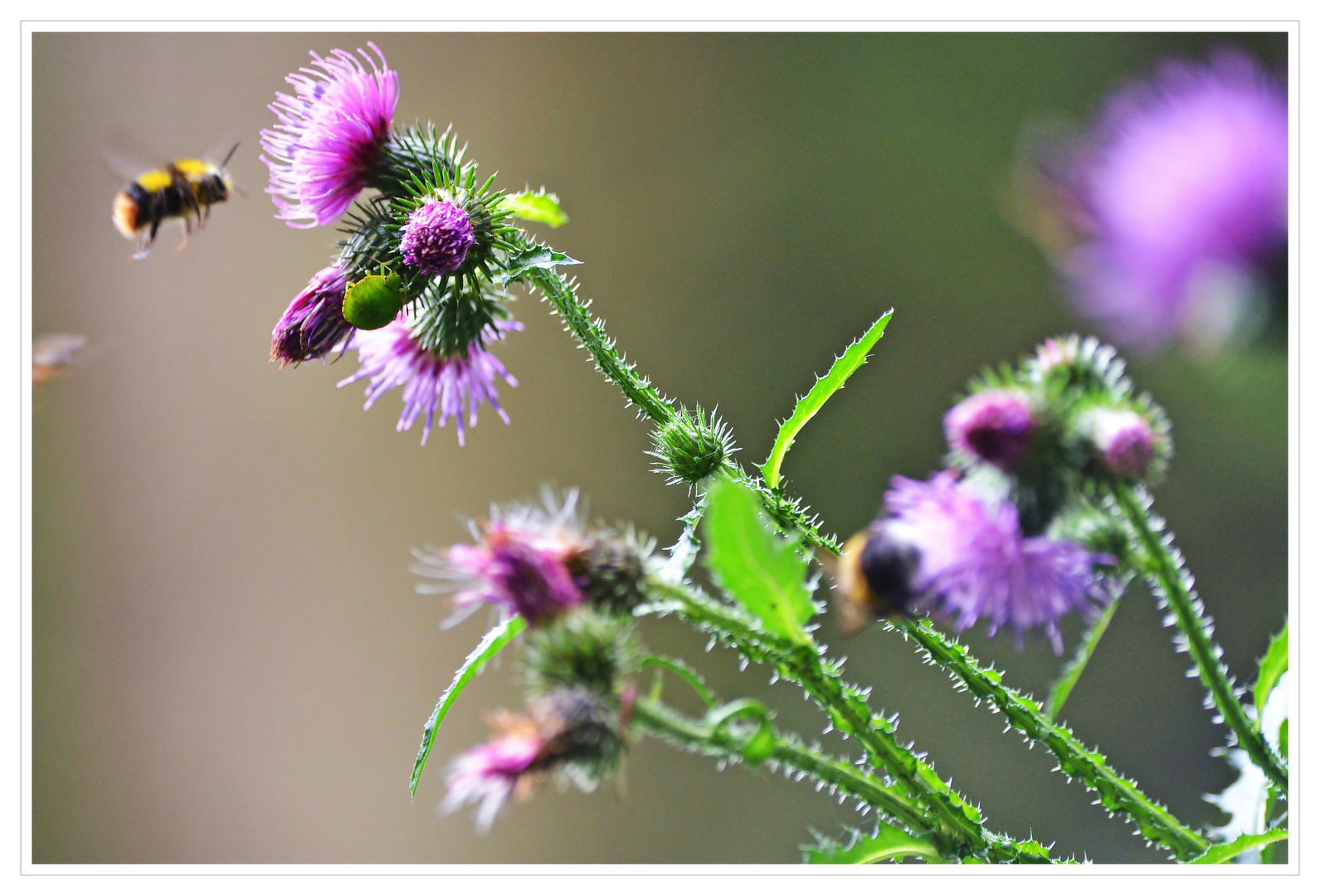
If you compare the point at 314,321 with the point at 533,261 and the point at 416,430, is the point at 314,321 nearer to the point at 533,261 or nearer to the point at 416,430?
the point at 533,261

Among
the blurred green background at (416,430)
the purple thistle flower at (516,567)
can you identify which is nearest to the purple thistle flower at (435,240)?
the purple thistle flower at (516,567)

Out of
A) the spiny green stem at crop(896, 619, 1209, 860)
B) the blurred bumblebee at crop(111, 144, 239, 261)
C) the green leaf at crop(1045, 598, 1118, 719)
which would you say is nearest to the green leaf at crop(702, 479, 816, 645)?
the spiny green stem at crop(896, 619, 1209, 860)

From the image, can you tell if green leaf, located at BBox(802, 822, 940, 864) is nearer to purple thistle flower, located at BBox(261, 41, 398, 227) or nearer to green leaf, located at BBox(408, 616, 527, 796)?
green leaf, located at BBox(408, 616, 527, 796)

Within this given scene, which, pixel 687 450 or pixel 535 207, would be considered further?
pixel 535 207

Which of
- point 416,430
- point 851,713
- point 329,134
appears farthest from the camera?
point 416,430

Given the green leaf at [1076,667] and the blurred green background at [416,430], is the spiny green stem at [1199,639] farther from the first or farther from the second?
the blurred green background at [416,430]

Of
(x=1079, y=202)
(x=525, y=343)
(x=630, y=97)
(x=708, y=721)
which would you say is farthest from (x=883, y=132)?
(x=708, y=721)

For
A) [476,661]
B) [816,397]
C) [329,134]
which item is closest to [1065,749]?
[816,397]
